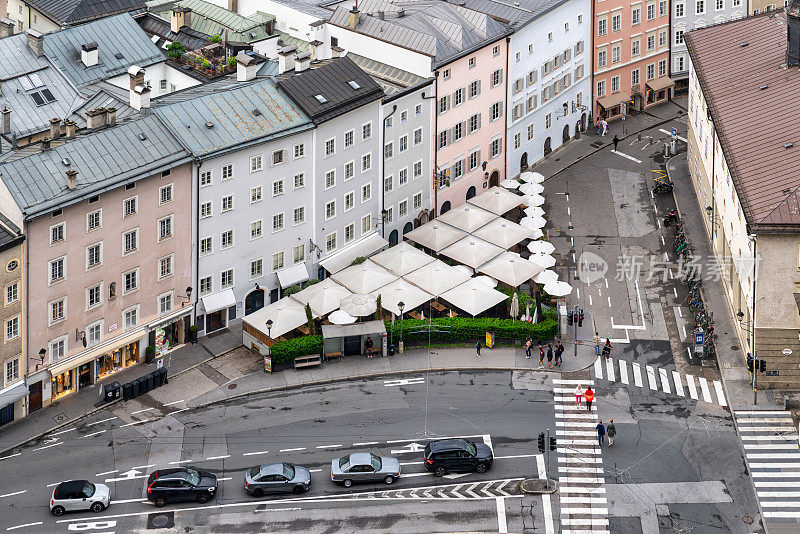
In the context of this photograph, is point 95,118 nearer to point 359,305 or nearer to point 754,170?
point 359,305

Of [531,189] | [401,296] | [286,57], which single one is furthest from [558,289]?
[286,57]

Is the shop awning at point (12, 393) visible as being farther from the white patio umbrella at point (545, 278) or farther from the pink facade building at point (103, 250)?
the white patio umbrella at point (545, 278)

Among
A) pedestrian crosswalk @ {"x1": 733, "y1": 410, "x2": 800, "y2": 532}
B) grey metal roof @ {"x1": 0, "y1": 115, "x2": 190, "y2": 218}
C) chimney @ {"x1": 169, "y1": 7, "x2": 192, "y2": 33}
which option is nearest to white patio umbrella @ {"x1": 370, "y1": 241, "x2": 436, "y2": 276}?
grey metal roof @ {"x1": 0, "y1": 115, "x2": 190, "y2": 218}

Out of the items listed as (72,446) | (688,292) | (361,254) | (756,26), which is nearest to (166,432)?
(72,446)

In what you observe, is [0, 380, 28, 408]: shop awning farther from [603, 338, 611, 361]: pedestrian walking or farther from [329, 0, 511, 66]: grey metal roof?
[329, 0, 511, 66]: grey metal roof

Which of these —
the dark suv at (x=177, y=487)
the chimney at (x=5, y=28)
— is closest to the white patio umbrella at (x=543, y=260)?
the dark suv at (x=177, y=487)

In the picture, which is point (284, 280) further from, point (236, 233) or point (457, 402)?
point (457, 402)

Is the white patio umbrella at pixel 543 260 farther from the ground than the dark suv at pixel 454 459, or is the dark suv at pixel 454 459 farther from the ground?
the white patio umbrella at pixel 543 260
